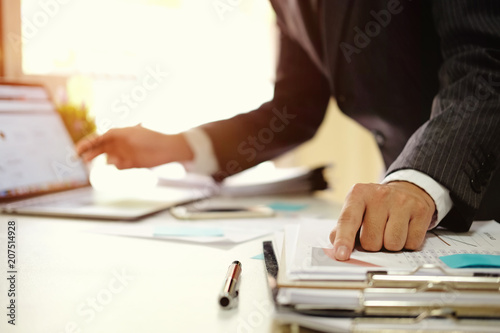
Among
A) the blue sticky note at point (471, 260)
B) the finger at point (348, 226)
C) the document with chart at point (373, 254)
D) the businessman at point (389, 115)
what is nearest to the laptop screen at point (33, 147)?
the businessman at point (389, 115)

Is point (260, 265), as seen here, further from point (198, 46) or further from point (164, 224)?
point (198, 46)

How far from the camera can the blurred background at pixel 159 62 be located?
1410mm

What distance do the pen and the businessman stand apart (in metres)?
0.11

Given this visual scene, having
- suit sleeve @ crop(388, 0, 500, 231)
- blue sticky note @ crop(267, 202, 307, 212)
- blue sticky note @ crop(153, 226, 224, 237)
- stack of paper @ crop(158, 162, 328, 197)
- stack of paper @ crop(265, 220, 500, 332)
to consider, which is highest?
suit sleeve @ crop(388, 0, 500, 231)

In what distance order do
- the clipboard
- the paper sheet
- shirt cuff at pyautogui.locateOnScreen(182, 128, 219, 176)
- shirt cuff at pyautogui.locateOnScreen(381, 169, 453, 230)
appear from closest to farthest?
the clipboard < shirt cuff at pyautogui.locateOnScreen(381, 169, 453, 230) < the paper sheet < shirt cuff at pyautogui.locateOnScreen(182, 128, 219, 176)

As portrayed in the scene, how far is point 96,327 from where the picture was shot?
387 mm

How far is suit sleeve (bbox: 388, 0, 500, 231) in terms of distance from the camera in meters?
0.60

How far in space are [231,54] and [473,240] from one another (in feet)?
6.27

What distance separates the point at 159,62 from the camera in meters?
2.13

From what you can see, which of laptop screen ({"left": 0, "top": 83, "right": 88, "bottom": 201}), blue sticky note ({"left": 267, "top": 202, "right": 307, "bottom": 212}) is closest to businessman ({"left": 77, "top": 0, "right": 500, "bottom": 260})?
laptop screen ({"left": 0, "top": 83, "right": 88, "bottom": 201})

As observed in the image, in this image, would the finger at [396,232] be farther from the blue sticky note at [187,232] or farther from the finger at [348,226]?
the blue sticky note at [187,232]

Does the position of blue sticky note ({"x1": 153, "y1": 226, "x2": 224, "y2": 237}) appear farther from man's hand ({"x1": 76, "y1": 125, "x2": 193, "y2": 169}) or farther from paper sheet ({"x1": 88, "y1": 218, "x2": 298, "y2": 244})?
man's hand ({"x1": 76, "y1": 125, "x2": 193, "y2": 169})

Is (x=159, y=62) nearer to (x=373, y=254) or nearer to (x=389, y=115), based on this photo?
(x=389, y=115)

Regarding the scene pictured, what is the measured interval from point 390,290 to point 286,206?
0.67 metres
